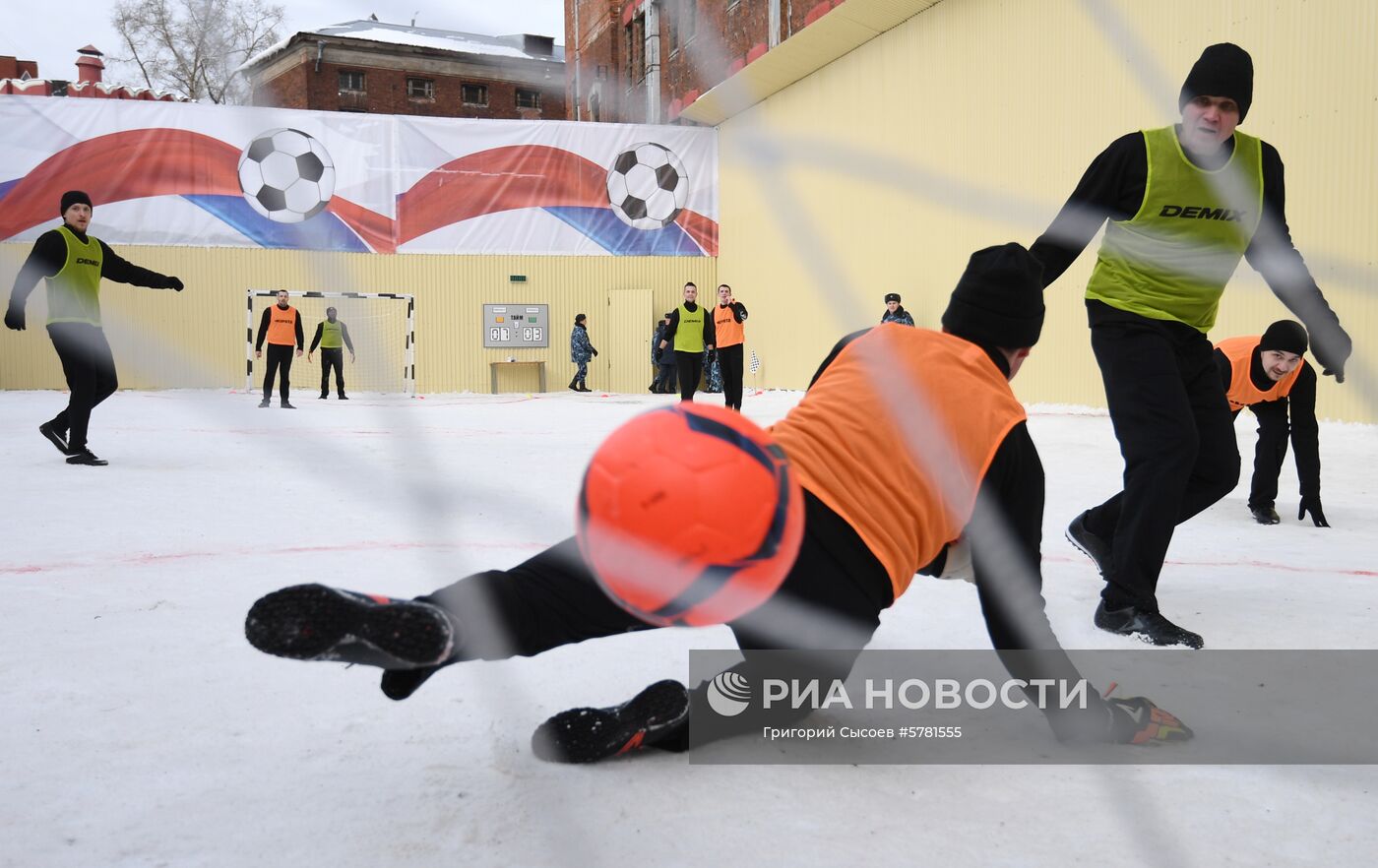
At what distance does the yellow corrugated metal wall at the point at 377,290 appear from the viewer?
17.5 meters

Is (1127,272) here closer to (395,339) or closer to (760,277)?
(760,277)

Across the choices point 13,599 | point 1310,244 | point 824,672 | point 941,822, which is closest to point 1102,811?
point 941,822

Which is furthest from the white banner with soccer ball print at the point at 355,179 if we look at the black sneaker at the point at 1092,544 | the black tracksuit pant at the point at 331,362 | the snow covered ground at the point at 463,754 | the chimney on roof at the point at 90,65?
the black sneaker at the point at 1092,544

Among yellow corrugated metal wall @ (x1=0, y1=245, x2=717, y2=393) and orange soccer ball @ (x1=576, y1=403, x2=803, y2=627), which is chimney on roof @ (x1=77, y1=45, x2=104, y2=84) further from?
orange soccer ball @ (x1=576, y1=403, x2=803, y2=627)

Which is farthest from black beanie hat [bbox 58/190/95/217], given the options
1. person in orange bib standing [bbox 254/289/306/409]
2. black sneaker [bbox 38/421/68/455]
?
person in orange bib standing [bbox 254/289/306/409]

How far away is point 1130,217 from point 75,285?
5731 mm

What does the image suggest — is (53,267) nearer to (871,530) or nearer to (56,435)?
(56,435)

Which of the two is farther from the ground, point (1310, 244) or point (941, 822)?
point (1310, 244)

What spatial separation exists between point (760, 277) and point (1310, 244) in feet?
33.4

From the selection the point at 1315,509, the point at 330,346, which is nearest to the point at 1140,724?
the point at 1315,509

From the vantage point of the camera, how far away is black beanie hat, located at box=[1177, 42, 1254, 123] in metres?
2.60

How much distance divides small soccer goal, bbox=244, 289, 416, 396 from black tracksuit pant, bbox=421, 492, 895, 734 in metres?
16.5

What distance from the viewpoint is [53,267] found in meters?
5.89

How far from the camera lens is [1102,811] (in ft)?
5.32
